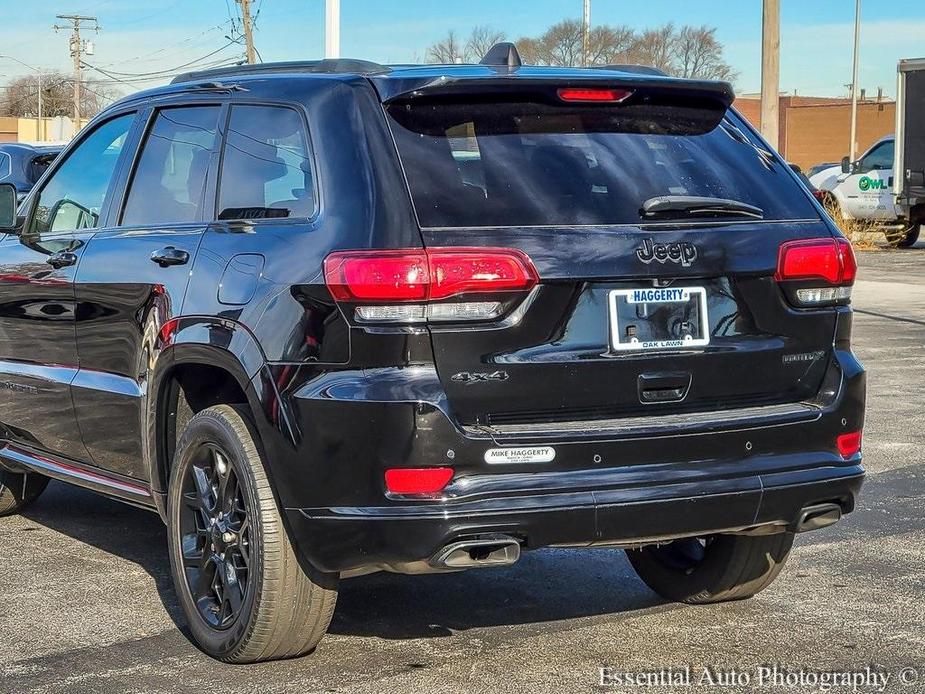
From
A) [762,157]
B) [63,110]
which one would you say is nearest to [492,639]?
[762,157]

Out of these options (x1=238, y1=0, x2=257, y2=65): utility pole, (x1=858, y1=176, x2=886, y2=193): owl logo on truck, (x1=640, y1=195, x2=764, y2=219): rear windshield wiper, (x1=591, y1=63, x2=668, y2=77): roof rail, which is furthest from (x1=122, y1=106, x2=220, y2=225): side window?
(x1=238, y1=0, x2=257, y2=65): utility pole

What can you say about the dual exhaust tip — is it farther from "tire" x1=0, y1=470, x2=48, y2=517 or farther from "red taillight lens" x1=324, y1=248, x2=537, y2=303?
"tire" x1=0, y1=470, x2=48, y2=517

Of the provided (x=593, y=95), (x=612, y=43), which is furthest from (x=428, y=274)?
(x=612, y=43)

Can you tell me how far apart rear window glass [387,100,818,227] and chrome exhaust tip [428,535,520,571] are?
0.88 m

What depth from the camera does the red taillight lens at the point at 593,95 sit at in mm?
4348

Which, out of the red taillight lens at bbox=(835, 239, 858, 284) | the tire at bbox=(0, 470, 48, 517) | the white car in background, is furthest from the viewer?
the white car in background

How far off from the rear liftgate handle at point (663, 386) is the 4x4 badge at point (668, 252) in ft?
1.06

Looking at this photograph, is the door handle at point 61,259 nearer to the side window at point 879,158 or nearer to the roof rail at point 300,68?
the roof rail at point 300,68

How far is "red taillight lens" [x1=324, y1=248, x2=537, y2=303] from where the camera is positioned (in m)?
3.93

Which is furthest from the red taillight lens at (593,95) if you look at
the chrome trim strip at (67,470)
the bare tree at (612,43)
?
the bare tree at (612,43)

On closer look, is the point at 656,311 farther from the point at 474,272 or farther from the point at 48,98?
the point at 48,98

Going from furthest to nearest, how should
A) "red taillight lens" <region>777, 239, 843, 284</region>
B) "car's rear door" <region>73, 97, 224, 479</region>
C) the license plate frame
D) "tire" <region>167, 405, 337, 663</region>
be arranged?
1. "car's rear door" <region>73, 97, 224, 479</region>
2. "red taillight lens" <region>777, 239, 843, 284</region>
3. "tire" <region>167, 405, 337, 663</region>
4. the license plate frame

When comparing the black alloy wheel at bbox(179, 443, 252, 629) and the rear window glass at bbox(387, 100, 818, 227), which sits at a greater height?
the rear window glass at bbox(387, 100, 818, 227)

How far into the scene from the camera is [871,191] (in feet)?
90.0
